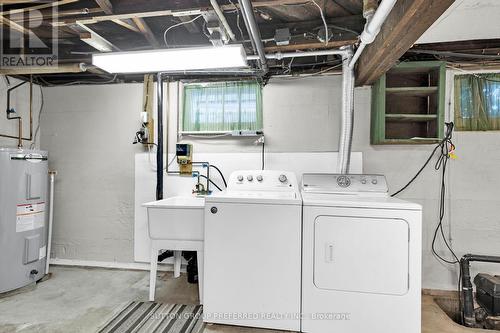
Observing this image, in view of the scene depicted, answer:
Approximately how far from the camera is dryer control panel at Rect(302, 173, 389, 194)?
2.26 meters

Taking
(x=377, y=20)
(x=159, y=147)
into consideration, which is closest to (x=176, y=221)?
(x=159, y=147)

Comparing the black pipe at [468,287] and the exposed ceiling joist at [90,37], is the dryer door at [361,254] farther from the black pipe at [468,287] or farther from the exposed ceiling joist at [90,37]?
the exposed ceiling joist at [90,37]

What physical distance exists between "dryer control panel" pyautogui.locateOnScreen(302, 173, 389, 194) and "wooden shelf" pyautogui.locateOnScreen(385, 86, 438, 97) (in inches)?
35.7

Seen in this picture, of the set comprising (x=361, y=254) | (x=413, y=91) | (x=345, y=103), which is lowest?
(x=361, y=254)

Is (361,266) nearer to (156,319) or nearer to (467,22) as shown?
(156,319)

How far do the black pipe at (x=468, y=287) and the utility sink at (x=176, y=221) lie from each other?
2.38 m

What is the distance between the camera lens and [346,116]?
249 centimetres

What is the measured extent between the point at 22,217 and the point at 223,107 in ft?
7.59

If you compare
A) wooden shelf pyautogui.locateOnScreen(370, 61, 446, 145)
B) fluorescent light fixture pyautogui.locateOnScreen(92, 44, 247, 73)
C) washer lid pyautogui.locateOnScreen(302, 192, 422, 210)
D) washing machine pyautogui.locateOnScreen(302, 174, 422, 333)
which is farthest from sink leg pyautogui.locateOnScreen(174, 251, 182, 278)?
wooden shelf pyautogui.locateOnScreen(370, 61, 446, 145)

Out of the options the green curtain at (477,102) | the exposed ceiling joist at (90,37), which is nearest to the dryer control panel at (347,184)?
the green curtain at (477,102)

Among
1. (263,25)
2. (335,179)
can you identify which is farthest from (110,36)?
(335,179)

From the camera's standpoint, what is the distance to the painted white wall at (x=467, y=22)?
174cm

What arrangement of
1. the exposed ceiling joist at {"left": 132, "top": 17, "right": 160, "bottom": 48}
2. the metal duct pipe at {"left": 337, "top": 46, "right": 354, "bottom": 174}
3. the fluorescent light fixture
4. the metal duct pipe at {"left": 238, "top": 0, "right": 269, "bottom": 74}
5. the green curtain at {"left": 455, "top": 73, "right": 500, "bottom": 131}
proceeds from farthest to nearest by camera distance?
the green curtain at {"left": 455, "top": 73, "right": 500, "bottom": 131}
the metal duct pipe at {"left": 337, "top": 46, "right": 354, "bottom": 174}
the exposed ceiling joist at {"left": 132, "top": 17, "right": 160, "bottom": 48}
the fluorescent light fixture
the metal duct pipe at {"left": 238, "top": 0, "right": 269, "bottom": 74}

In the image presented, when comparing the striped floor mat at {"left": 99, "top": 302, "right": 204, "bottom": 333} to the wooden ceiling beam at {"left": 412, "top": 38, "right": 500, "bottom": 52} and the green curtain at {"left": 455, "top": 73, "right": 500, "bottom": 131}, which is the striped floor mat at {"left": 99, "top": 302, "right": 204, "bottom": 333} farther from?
the wooden ceiling beam at {"left": 412, "top": 38, "right": 500, "bottom": 52}
